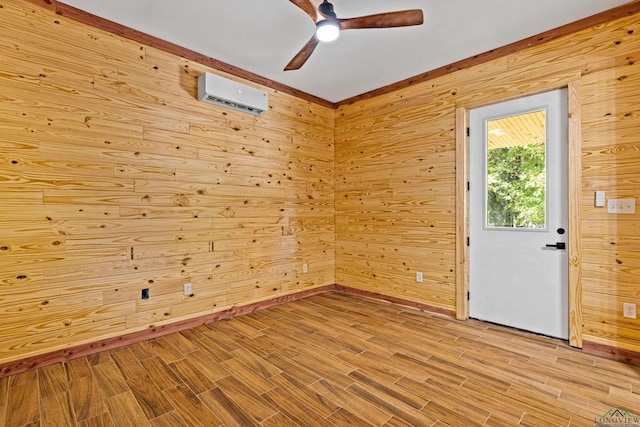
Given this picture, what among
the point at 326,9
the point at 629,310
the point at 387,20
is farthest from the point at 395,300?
the point at 326,9

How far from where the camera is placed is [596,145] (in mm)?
2541

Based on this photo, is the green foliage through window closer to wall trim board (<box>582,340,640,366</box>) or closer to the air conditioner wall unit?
wall trim board (<box>582,340,640,366</box>)

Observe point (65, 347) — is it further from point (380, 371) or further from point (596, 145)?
point (596, 145)

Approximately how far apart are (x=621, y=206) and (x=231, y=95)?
362 cm

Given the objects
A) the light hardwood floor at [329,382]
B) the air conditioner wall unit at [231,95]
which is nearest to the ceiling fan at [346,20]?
the air conditioner wall unit at [231,95]

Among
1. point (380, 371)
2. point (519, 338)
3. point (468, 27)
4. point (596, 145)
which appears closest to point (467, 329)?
point (519, 338)

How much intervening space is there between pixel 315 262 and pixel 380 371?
2235 millimetres

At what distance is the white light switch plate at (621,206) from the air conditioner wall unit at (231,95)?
11.0 ft

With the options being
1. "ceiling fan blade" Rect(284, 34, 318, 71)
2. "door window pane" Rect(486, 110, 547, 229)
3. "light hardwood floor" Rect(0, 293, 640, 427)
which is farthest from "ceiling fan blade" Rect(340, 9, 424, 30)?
"light hardwood floor" Rect(0, 293, 640, 427)

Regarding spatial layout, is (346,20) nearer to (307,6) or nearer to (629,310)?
(307,6)

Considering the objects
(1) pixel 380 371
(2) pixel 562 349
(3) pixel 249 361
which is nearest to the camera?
(1) pixel 380 371

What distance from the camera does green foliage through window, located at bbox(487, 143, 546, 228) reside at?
2.87 meters

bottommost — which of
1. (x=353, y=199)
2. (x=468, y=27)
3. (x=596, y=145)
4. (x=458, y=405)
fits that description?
(x=458, y=405)

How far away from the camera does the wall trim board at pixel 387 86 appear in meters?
2.45
